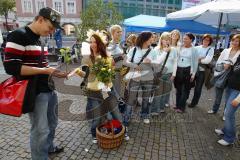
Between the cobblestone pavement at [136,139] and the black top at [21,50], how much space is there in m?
0.69

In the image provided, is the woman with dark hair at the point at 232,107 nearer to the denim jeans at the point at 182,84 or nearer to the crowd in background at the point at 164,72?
the crowd in background at the point at 164,72

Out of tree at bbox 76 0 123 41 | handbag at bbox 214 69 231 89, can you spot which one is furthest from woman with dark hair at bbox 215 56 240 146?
tree at bbox 76 0 123 41

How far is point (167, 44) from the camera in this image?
463cm

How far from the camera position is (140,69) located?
377 cm

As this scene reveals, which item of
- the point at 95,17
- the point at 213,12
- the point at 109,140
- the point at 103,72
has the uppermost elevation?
the point at 95,17

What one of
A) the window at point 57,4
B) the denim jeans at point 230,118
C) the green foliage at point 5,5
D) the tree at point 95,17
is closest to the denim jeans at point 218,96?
the denim jeans at point 230,118

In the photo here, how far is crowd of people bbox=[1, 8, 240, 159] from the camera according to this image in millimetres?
2307

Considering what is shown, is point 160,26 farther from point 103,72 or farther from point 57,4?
point 57,4

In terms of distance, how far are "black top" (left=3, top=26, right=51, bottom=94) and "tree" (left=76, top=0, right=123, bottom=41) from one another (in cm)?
1264

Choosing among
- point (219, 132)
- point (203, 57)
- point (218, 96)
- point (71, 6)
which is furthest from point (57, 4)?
point (219, 132)

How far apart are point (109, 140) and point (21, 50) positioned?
195cm

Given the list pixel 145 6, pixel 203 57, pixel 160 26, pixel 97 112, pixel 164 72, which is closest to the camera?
pixel 97 112

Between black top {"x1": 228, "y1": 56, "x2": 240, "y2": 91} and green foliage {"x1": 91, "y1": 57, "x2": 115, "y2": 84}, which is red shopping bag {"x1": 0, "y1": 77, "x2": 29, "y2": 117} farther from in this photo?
black top {"x1": 228, "y1": 56, "x2": 240, "y2": 91}

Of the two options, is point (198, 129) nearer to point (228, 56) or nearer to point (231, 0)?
point (228, 56)
